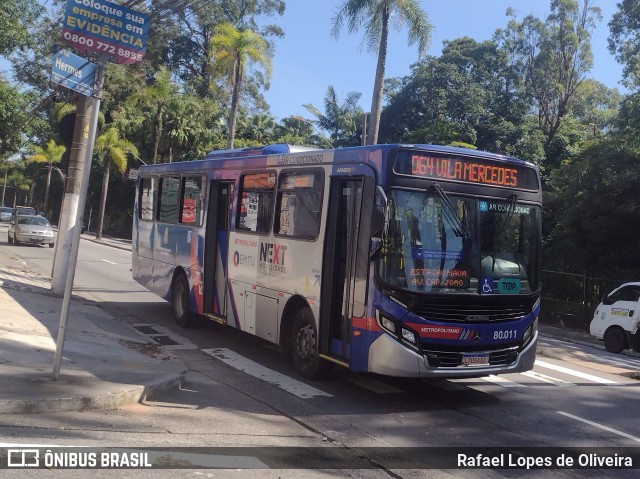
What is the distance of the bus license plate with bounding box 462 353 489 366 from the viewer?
8.02 m

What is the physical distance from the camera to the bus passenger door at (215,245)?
12016 mm

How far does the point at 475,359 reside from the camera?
8078 millimetres

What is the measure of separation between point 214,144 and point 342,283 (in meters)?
39.7

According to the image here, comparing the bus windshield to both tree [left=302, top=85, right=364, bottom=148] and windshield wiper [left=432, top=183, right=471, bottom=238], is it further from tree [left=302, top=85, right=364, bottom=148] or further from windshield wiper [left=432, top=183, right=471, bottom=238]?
tree [left=302, top=85, right=364, bottom=148]

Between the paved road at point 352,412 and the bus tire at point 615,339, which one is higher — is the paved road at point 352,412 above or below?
below

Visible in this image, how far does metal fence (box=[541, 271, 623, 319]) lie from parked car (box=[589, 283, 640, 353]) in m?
5.24

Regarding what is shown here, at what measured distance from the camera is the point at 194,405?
7855 mm

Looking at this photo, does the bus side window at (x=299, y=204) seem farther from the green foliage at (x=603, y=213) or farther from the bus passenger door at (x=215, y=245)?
the green foliage at (x=603, y=213)

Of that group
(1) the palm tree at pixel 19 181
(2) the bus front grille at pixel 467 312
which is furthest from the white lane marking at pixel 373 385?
(1) the palm tree at pixel 19 181

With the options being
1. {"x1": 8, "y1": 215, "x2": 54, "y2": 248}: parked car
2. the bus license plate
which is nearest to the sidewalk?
the bus license plate

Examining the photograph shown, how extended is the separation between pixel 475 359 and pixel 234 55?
1039 inches

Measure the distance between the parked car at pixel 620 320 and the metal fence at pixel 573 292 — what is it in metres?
5.24

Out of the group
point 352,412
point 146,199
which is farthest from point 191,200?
point 352,412

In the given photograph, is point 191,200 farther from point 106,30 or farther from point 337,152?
point 106,30
